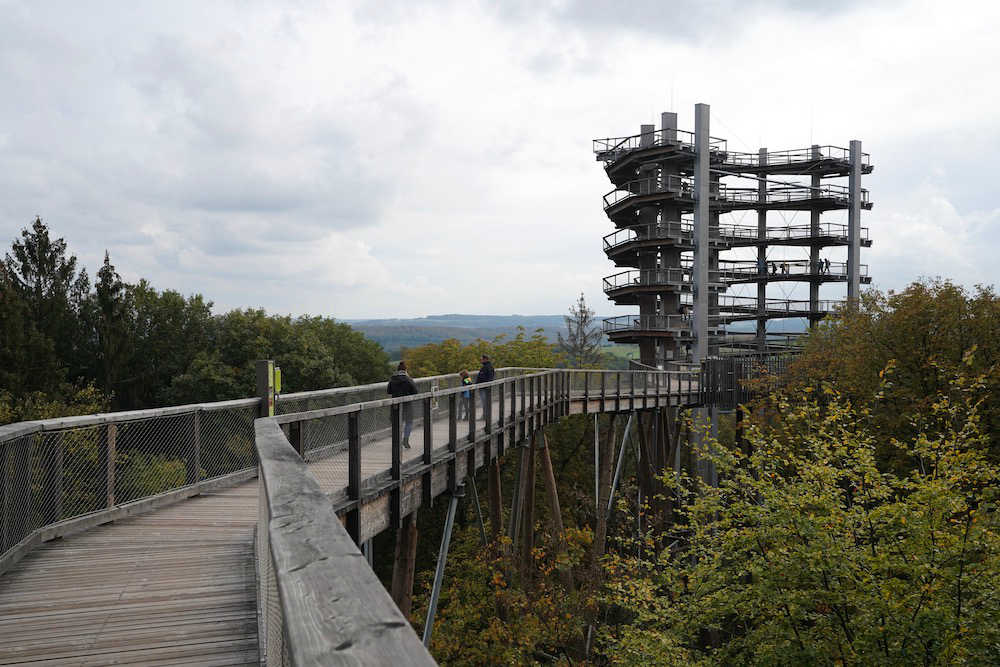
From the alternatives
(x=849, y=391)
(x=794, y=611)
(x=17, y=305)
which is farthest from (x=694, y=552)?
(x=17, y=305)

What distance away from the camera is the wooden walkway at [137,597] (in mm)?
4516

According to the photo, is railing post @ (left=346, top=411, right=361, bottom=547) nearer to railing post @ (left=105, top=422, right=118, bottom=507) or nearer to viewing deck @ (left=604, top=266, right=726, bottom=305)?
railing post @ (left=105, top=422, right=118, bottom=507)

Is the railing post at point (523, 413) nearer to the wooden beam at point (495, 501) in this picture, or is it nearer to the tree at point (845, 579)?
the wooden beam at point (495, 501)

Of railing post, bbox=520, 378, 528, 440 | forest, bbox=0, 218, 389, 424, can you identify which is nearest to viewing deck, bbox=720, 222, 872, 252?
forest, bbox=0, 218, 389, 424

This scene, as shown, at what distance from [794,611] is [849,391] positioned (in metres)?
17.6

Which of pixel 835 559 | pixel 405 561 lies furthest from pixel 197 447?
pixel 835 559

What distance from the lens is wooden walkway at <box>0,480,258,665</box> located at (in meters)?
4.52

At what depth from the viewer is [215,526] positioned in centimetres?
780

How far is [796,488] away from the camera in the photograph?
1267cm

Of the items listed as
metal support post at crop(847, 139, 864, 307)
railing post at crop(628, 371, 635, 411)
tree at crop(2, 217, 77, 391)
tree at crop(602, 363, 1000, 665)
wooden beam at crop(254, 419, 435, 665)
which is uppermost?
metal support post at crop(847, 139, 864, 307)

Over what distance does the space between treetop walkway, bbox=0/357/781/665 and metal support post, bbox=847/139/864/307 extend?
201 feet

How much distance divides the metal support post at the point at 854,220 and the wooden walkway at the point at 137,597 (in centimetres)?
6713

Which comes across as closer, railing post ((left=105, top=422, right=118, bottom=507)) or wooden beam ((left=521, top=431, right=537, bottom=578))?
railing post ((left=105, top=422, right=118, bottom=507))

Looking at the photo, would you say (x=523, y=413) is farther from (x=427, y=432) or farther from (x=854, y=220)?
(x=854, y=220)
